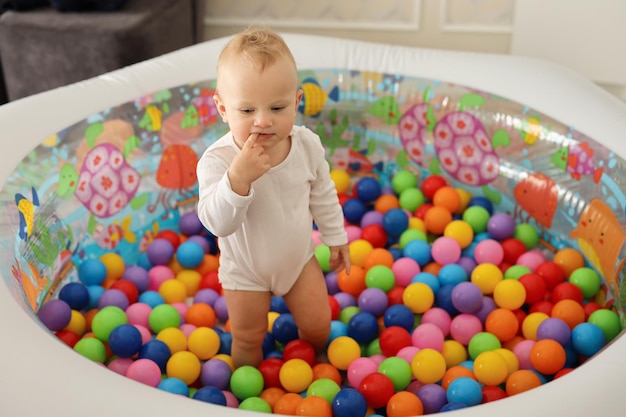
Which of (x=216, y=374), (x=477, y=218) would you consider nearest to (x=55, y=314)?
(x=216, y=374)

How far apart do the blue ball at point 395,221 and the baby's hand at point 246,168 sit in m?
0.76

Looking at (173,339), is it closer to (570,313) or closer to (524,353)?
(524,353)

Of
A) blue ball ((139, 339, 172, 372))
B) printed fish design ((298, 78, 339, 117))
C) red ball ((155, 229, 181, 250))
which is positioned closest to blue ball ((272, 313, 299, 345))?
blue ball ((139, 339, 172, 372))

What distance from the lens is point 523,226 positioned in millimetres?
1884

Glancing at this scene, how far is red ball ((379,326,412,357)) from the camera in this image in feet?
5.13

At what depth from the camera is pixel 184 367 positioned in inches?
59.1

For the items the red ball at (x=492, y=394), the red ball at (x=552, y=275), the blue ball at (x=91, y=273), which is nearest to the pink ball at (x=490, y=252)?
the red ball at (x=552, y=275)

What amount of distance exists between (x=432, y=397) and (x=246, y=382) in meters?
0.34

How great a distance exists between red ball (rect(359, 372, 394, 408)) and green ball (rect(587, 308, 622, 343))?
1.43 feet

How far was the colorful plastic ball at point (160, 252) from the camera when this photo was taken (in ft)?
6.07

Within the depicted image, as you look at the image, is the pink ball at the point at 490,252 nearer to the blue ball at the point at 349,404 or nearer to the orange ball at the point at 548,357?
the orange ball at the point at 548,357

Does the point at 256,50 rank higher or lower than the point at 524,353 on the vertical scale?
higher

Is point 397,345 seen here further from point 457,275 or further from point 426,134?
point 426,134

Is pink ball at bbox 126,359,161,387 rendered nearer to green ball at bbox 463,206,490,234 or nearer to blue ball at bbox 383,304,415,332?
blue ball at bbox 383,304,415,332
